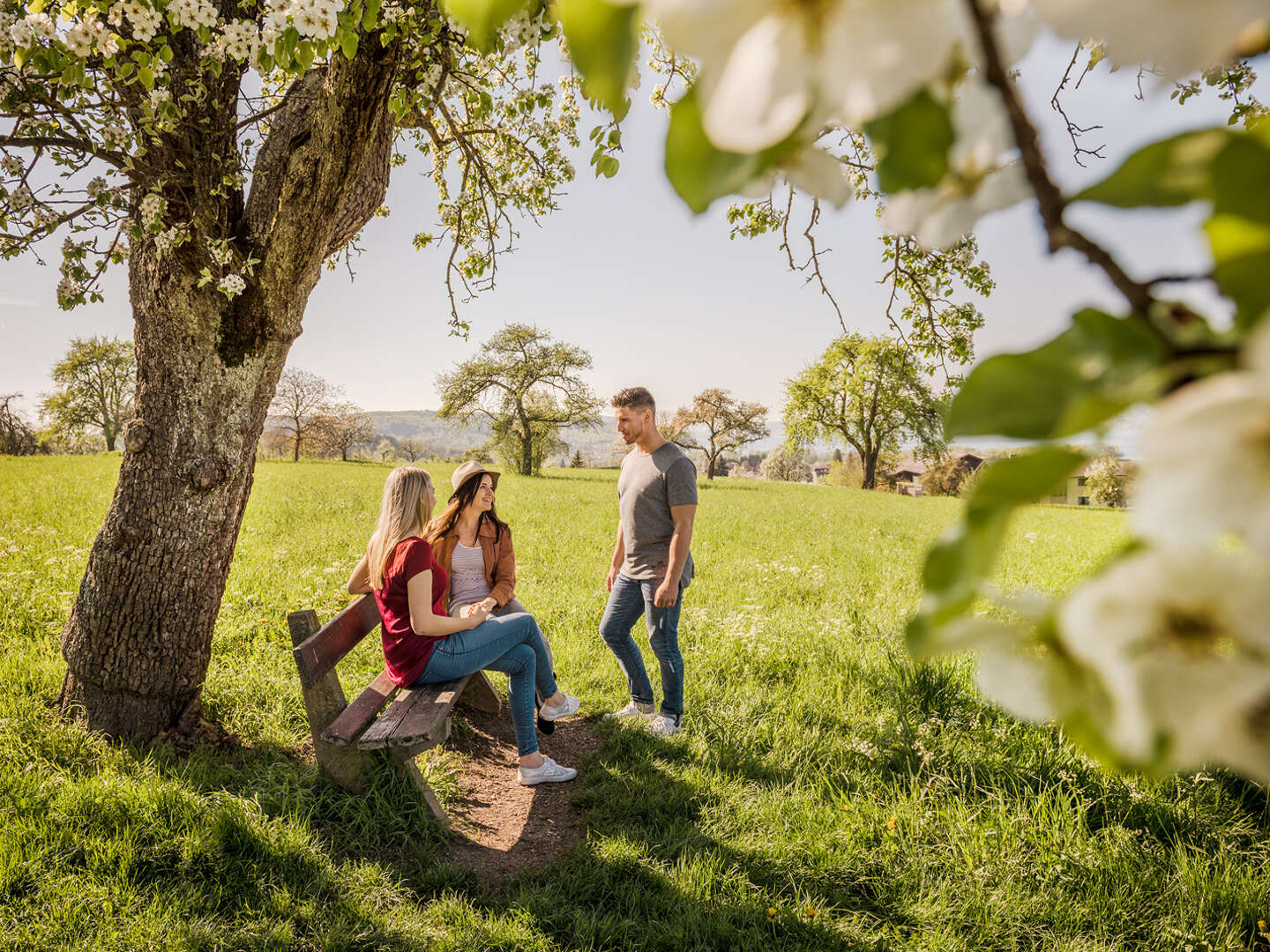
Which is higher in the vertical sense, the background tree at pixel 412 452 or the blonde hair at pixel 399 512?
the background tree at pixel 412 452

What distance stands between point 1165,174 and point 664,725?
466 centimetres

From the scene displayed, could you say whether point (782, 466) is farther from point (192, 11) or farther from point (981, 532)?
point (981, 532)

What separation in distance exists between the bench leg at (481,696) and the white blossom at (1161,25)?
16.3 ft

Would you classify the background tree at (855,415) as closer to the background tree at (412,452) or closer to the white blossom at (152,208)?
the background tree at (412,452)

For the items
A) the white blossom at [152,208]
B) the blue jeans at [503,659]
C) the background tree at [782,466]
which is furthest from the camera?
the background tree at [782,466]

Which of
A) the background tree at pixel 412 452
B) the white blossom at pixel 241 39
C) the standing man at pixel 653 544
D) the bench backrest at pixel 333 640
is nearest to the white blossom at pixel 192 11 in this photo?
the white blossom at pixel 241 39

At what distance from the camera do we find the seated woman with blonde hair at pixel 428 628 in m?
3.82

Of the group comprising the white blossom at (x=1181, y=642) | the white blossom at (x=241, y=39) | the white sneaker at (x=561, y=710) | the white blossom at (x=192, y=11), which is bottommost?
the white sneaker at (x=561, y=710)

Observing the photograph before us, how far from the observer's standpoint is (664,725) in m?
4.57

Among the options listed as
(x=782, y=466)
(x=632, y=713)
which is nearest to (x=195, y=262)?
(x=632, y=713)

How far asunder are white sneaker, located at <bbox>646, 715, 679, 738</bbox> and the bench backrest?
6.39 feet

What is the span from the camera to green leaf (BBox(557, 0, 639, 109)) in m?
0.31

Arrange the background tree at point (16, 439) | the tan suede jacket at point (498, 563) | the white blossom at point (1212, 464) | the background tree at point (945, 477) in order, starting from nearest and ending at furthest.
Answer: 1. the white blossom at point (1212, 464)
2. the tan suede jacket at point (498, 563)
3. the background tree at point (16, 439)
4. the background tree at point (945, 477)

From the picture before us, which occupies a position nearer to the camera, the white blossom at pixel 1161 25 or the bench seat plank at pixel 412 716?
the white blossom at pixel 1161 25
